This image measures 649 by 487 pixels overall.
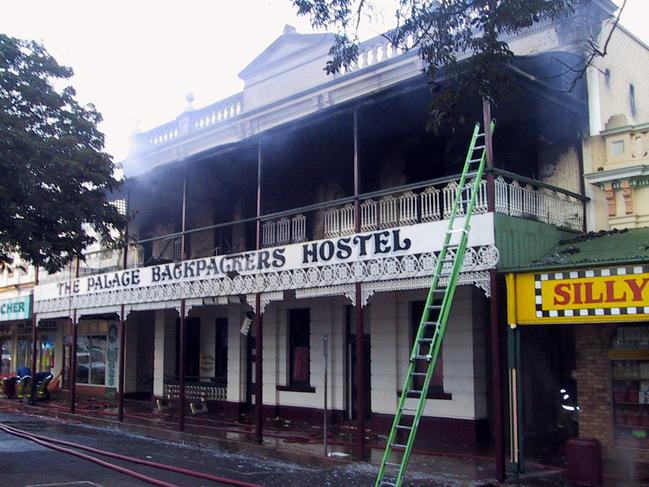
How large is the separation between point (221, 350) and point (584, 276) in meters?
13.3

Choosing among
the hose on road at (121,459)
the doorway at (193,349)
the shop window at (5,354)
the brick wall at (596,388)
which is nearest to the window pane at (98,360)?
the doorway at (193,349)

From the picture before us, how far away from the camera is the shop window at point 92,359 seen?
2675 cm

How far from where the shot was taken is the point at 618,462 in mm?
11906

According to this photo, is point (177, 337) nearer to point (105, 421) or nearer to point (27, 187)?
point (105, 421)

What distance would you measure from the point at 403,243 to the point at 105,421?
435 inches

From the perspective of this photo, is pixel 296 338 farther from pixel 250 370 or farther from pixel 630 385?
pixel 630 385

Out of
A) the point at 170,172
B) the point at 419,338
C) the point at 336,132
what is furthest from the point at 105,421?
the point at 419,338

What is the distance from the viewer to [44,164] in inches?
513

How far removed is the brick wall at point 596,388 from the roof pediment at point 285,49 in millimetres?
10282

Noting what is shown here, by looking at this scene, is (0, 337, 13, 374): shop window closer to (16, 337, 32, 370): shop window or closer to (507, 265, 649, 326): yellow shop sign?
(16, 337, 32, 370): shop window

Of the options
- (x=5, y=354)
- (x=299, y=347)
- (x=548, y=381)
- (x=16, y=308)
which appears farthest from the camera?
(x=5, y=354)

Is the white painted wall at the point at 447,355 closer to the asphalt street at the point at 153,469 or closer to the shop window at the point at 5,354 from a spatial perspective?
the asphalt street at the point at 153,469

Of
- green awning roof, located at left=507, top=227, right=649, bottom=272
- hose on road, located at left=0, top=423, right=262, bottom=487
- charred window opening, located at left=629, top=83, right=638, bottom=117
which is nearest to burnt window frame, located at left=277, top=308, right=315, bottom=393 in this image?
hose on road, located at left=0, top=423, right=262, bottom=487

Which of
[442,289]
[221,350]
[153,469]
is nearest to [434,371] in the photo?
[442,289]
